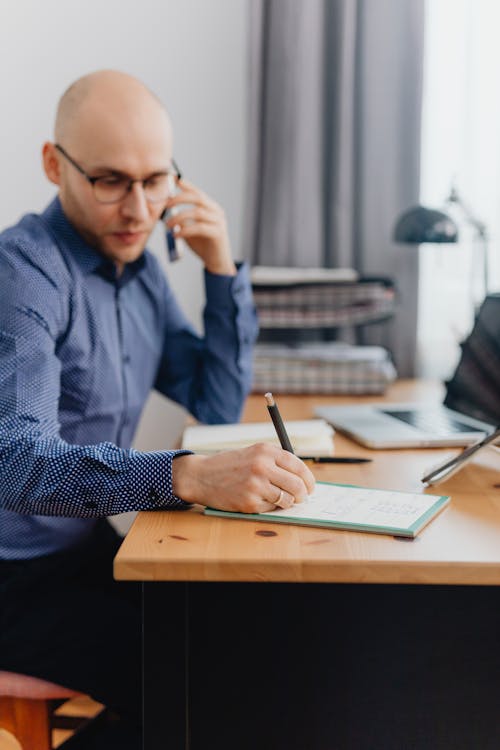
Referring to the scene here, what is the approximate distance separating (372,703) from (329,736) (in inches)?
2.6

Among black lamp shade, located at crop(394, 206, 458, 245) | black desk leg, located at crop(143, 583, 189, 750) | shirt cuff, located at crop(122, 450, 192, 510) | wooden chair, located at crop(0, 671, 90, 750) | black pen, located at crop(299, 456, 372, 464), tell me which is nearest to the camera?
black desk leg, located at crop(143, 583, 189, 750)

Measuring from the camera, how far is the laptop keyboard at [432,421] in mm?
1454

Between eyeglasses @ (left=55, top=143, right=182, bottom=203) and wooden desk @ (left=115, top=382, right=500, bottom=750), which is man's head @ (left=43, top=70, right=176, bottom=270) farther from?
wooden desk @ (left=115, top=382, right=500, bottom=750)

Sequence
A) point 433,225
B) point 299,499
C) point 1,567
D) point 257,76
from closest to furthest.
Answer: point 299,499 → point 1,567 → point 433,225 → point 257,76

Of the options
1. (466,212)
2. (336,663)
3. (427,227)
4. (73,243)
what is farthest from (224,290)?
(336,663)

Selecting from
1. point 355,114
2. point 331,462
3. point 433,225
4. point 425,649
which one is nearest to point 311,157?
point 355,114

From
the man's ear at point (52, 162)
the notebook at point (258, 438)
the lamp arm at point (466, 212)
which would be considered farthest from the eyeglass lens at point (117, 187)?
the lamp arm at point (466, 212)

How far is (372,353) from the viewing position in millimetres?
2016

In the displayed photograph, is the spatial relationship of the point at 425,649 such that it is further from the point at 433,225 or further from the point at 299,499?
the point at 433,225

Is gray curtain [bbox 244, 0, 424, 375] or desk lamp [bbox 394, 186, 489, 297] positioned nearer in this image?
desk lamp [bbox 394, 186, 489, 297]

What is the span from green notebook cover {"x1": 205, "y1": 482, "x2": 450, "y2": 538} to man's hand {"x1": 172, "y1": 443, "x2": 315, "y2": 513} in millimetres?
15

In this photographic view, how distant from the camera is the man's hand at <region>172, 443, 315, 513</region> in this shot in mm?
953

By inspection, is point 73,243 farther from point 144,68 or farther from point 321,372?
point 144,68

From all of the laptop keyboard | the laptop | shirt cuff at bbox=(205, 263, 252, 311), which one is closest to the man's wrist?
the laptop
